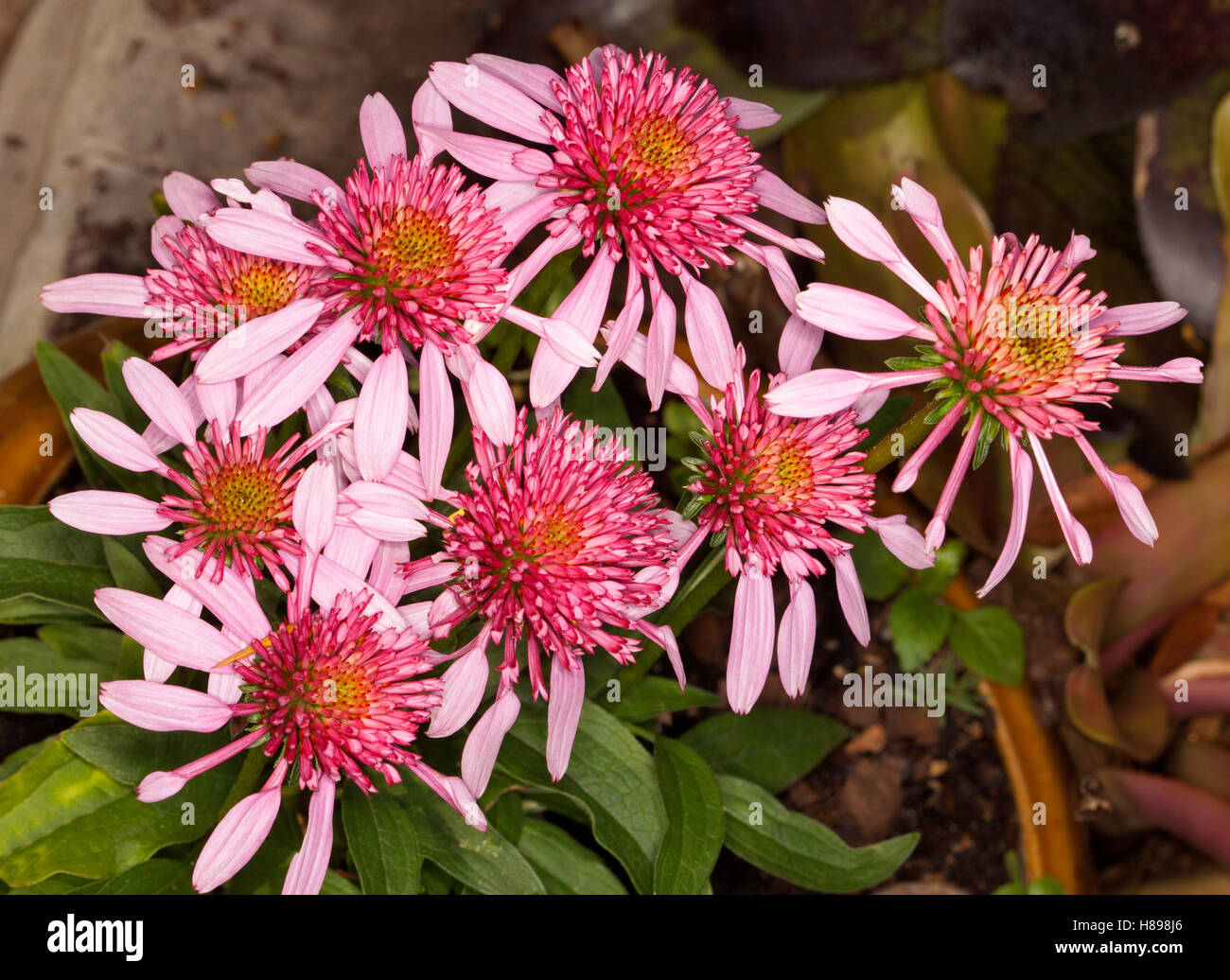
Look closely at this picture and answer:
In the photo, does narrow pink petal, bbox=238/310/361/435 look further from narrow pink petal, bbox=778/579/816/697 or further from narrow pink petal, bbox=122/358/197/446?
narrow pink petal, bbox=778/579/816/697

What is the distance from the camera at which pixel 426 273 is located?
64 cm

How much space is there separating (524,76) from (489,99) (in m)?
0.05

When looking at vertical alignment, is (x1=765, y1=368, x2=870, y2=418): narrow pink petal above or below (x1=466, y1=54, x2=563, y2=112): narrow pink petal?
below

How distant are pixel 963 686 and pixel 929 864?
0.68 ft

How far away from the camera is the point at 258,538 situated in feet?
2.23

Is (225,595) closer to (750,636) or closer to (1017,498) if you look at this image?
(750,636)

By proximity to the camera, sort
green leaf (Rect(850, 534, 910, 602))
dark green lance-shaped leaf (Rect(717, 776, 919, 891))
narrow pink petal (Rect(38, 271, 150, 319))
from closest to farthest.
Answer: narrow pink petal (Rect(38, 271, 150, 319)), dark green lance-shaped leaf (Rect(717, 776, 919, 891)), green leaf (Rect(850, 534, 910, 602))

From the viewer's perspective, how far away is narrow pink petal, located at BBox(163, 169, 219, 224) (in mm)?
752

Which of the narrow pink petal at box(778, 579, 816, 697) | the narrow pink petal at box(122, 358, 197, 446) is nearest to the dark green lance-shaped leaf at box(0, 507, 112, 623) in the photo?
the narrow pink petal at box(122, 358, 197, 446)

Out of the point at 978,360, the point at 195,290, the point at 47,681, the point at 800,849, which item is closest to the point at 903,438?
the point at 978,360

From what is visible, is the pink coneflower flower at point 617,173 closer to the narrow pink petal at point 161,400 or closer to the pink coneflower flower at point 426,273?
the pink coneflower flower at point 426,273

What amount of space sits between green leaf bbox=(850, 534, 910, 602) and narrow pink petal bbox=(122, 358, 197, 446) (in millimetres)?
722
